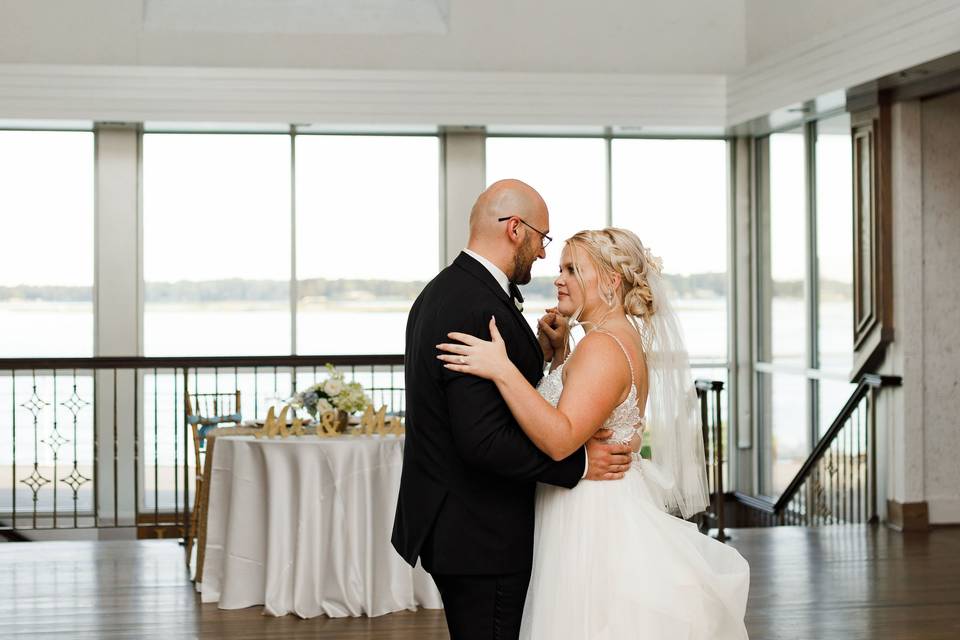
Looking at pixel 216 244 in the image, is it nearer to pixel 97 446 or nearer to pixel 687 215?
pixel 97 446

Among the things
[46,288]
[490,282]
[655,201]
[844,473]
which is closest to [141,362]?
[46,288]

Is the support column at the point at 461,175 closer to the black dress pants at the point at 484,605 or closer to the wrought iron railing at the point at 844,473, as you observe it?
the wrought iron railing at the point at 844,473

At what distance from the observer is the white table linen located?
17.6 feet

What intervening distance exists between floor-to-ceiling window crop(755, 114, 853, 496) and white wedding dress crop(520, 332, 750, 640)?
6.66m

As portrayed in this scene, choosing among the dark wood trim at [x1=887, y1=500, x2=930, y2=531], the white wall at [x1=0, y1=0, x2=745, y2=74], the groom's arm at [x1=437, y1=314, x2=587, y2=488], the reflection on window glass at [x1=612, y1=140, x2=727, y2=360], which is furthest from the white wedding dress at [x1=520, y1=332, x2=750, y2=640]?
the reflection on window glass at [x1=612, y1=140, x2=727, y2=360]

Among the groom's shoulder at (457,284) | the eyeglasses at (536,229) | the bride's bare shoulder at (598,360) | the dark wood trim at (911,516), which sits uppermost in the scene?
the eyeglasses at (536,229)

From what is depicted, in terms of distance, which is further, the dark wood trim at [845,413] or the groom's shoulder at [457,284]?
the dark wood trim at [845,413]

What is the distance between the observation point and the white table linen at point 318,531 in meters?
5.38

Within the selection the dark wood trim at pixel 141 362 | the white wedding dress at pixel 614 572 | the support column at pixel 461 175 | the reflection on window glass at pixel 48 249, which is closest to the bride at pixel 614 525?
the white wedding dress at pixel 614 572

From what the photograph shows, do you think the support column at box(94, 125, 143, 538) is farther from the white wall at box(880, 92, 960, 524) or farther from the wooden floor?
the white wall at box(880, 92, 960, 524)

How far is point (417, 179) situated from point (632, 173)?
6.95 feet

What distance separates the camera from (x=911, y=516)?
7719mm

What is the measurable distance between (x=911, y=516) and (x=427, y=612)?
13.3ft

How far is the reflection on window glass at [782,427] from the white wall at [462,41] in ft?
9.78
